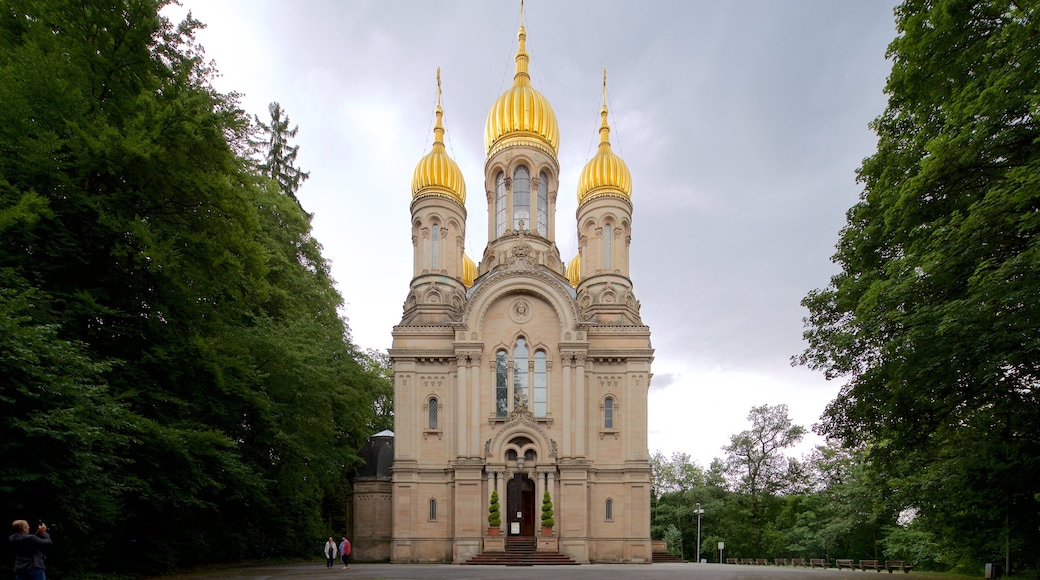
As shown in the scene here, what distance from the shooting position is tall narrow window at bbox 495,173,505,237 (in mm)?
37062

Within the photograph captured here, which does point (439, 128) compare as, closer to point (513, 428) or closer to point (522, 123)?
point (522, 123)

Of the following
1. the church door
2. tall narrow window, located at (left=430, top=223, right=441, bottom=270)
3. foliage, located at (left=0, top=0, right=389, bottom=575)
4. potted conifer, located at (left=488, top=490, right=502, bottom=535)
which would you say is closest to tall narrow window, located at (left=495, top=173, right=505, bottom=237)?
tall narrow window, located at (left=430, top=223, right=441, bottom=270)

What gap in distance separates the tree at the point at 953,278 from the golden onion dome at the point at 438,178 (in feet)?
72.9

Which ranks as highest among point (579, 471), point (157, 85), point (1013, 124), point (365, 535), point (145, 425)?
point (157, 85)

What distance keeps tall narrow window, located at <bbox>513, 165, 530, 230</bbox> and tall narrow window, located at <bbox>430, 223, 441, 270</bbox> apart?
4.01 meters

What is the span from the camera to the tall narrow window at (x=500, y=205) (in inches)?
1459

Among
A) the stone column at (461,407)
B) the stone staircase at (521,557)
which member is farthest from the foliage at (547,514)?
the stone column at (461,407)

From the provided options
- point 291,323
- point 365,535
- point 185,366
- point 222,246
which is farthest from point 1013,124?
point 365,535

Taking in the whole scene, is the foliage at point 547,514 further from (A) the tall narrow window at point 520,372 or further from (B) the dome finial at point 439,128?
(B) the dome finial at point 439,128

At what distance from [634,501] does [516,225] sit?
1497 cm

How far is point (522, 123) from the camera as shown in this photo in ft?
122

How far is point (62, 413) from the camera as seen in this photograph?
36.1ft

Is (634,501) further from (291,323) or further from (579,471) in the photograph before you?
(291,323)

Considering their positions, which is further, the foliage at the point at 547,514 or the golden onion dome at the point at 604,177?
the golden onion dome at the point at 604,177
